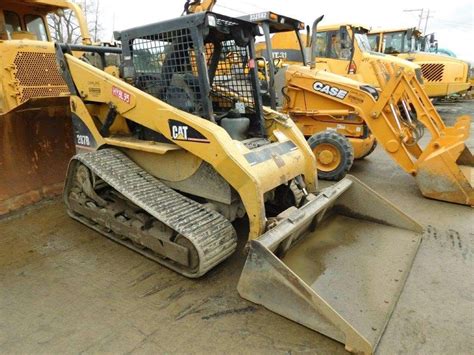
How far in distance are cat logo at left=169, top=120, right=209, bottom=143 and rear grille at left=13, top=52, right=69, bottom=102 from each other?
86.5 inches

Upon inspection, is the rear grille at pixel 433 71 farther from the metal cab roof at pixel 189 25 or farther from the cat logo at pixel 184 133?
the cat logo at pixel 184 133

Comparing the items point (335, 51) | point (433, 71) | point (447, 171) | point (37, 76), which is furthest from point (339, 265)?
point (433, 71)

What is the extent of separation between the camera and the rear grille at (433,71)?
12.1 meters

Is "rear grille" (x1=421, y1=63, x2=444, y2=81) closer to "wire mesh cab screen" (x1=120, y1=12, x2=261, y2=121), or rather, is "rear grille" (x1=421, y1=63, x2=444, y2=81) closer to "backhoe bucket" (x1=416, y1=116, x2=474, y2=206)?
"backhoe bucket" (x1=416, y1=116, x2=474, y2=206)

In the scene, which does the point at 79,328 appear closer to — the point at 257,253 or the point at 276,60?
the point at 257,253

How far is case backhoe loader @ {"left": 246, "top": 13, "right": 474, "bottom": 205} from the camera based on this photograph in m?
4.35

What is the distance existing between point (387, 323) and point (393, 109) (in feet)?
10.9

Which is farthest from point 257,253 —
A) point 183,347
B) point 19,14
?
point 19,14

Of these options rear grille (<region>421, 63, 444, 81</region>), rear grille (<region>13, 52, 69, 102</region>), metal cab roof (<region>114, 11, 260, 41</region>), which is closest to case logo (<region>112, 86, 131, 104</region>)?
metal cab roof (<region>114, 11, 260, 41</region>)

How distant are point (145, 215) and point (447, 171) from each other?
140 inches

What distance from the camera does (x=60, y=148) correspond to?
14.2 feet

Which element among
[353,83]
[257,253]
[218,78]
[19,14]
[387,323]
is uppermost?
[19,14]

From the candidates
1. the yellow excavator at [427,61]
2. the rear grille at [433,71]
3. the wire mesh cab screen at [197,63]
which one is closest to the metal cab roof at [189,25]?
the wire mesh cab screen at [197,63]

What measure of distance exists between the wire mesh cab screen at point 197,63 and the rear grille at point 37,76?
148 cm
